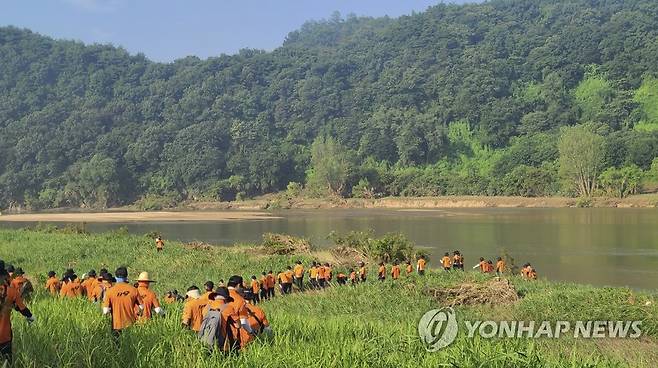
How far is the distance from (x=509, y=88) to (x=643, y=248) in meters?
126

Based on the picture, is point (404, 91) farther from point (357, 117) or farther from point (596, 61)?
point (596, 61)

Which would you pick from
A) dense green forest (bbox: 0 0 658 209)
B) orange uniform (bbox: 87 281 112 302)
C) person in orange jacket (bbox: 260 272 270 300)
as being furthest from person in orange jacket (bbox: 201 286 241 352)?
dense green forest (bbox: 0 0 658 209)

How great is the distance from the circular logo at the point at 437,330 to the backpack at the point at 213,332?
9.50ft

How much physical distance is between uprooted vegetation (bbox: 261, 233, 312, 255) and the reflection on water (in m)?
7.93

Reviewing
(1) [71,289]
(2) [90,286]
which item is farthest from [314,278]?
(2) [90,286]

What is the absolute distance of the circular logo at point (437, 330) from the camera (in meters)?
9.08

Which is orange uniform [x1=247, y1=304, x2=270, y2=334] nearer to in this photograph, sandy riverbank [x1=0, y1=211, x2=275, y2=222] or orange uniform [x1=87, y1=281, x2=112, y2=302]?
orange uniform [x1=87, y1=281, x2=112, y2=302]

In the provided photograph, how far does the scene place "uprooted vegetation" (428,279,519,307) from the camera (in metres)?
18.0

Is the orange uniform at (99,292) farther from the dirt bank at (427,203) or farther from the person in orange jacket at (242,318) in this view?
the dirt bank at (427,203)

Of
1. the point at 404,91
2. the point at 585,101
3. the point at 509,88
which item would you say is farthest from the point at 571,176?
the point at 404,91

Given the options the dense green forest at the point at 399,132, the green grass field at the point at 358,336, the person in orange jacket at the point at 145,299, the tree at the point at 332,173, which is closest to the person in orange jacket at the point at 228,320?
the green grass field at the point at 358,336

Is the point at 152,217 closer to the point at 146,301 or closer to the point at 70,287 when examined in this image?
the point at 70,287

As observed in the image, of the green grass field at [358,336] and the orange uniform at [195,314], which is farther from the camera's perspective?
the orange uniform at [195,314]

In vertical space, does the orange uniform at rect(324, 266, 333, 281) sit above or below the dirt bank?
above
